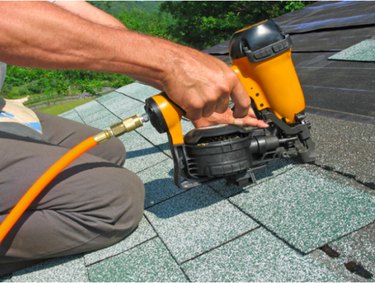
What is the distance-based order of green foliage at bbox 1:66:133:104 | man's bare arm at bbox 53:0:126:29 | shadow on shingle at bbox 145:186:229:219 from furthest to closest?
green foliage at bbox 1:66:133:104 < man's bare arm at bbox 53:0:126:29 < shadow on shingle at bbox 145:186:229:219

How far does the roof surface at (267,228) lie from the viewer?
116 cm

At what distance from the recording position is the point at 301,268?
1.12 metres

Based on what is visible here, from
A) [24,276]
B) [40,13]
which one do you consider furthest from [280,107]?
[24,276]

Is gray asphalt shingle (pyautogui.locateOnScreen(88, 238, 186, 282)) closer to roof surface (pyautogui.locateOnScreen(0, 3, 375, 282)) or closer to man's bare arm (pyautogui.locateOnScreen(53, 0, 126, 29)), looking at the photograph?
roof surface (pyautogui.locateOnScreen(0, 3, 375, 282))

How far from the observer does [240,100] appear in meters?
1.44

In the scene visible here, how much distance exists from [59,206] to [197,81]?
79cm

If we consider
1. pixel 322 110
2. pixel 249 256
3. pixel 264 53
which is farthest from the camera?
pixel 322 110

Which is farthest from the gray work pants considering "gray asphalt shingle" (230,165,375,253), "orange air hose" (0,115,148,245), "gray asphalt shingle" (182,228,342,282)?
"gray asphalt shingle" (230,165,375,253)

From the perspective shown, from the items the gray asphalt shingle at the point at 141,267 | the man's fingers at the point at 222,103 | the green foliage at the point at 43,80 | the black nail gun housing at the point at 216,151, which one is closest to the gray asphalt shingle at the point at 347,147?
the black nail gun housing at the point at 216,151

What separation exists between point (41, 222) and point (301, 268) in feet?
3.37

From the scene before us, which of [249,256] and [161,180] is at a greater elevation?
[249,256]

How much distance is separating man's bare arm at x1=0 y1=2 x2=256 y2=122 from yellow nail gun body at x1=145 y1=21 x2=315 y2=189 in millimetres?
132

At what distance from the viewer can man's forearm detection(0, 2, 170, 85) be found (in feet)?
3.68

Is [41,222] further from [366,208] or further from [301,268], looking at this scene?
[366,208]
